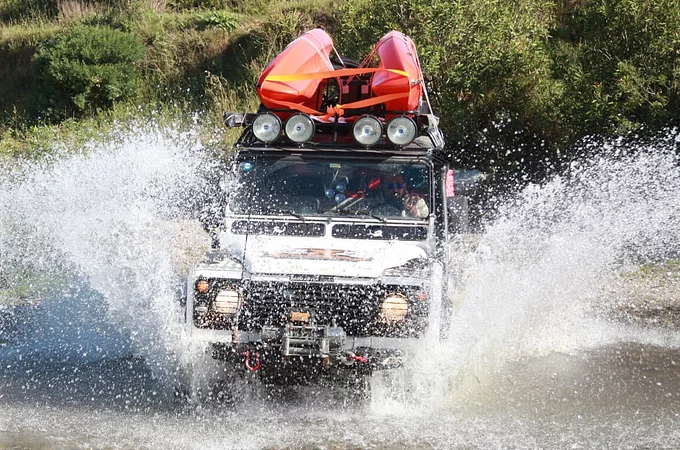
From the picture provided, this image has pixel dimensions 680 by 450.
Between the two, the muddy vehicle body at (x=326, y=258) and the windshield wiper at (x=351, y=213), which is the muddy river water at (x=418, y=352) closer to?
the muddy vehicle body at (x=326, y=258)

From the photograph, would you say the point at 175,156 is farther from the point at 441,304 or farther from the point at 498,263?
the point at 441,304

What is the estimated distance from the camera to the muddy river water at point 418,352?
621 centimetres

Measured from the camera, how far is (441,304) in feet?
21.3

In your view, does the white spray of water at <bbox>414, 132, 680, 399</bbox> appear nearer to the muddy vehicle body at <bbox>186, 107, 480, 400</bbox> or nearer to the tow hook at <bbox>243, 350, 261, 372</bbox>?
the muddy vehicle body at <bbox>186, 107, 480, 400</bbox>

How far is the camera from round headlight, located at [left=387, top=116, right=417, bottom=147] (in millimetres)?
7344

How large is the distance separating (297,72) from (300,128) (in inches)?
53.4

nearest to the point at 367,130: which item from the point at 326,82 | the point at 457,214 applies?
the point at 457,214

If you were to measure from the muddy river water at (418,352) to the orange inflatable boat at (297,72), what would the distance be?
163 centimetres

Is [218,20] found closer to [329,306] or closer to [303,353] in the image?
[329,306]

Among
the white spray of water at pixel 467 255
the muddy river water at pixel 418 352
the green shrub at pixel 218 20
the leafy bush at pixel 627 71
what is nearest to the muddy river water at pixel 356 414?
the muddy river water at pixel 418 352

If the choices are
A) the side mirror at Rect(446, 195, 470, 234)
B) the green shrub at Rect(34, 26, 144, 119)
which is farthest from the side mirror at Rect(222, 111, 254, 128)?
the green shrub at Rect(34, 26, 144, 119)

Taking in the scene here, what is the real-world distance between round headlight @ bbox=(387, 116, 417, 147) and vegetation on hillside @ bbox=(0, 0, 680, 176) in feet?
19.6

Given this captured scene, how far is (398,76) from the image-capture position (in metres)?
8.41

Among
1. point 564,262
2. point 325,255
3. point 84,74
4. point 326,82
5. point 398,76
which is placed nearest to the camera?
point 325,255
